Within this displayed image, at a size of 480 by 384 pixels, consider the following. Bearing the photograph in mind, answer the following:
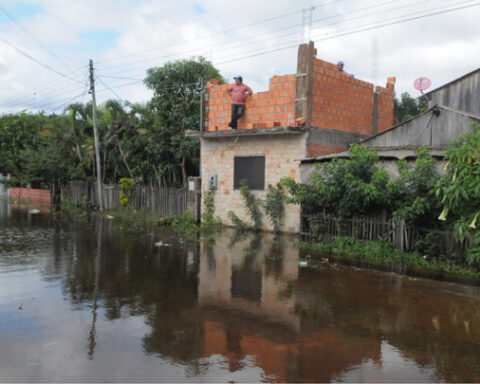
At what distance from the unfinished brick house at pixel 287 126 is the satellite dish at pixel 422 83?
1674mm

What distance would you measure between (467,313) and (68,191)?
22.2 metres

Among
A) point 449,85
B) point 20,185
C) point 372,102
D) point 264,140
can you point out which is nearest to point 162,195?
point 264,140

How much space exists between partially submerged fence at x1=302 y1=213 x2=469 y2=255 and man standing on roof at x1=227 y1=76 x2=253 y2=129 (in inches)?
171

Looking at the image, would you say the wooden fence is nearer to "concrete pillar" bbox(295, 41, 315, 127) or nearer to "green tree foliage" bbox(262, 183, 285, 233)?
"green tree foliage" bbox(262, 183, 285, 233)

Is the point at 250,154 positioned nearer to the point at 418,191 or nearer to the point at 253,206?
the point at 253,206

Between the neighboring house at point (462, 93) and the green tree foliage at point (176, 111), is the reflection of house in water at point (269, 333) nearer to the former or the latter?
the neighboring house at point (462, 93)

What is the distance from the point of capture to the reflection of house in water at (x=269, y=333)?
4457 mm

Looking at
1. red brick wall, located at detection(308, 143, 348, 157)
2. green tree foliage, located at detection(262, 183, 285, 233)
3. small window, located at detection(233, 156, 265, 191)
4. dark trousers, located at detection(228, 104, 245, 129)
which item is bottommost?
green tree foliage, located at detection(262, 183, 285, 233)

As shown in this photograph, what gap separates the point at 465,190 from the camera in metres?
7.75

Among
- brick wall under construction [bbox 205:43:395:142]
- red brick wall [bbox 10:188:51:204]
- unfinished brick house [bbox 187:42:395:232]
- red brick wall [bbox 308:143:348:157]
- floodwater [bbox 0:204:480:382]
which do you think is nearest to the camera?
floodwater [bbox 0:204:480:382]

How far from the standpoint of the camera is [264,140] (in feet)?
46.1

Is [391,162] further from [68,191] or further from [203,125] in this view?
[68,191]

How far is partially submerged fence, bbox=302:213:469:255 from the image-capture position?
365 inches

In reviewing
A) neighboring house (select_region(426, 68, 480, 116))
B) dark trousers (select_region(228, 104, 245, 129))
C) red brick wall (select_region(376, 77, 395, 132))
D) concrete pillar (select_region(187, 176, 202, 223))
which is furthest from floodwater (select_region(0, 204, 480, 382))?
red brick wall (select_region(376, 77, 395, 132))
